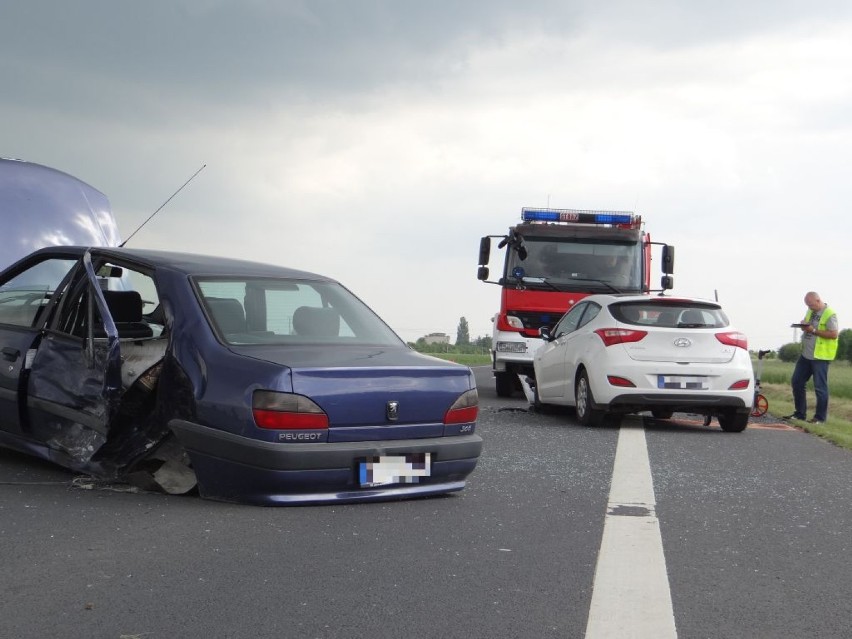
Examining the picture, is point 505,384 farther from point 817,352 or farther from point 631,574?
point 631,574

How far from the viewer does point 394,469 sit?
6.45 meters

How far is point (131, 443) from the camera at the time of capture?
659 cm

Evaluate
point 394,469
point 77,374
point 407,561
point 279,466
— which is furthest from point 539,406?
point 407,561

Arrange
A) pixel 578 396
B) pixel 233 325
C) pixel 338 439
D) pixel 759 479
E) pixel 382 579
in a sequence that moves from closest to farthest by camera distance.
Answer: pixel 382 579
pixel 338 439
pixel 233 325
pixel 759 479
pixel 578 396

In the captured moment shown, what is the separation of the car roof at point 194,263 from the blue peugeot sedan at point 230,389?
0.07 ft

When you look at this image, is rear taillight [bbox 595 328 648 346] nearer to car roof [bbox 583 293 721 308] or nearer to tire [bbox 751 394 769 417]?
car roof [bbox 583 293 721 308]

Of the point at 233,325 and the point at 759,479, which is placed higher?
the point at 233,325

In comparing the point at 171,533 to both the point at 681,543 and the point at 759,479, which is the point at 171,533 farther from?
the point at 759,479

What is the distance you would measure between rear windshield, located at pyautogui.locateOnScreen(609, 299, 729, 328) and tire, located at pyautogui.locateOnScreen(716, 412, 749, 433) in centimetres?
101

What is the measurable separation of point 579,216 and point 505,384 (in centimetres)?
300

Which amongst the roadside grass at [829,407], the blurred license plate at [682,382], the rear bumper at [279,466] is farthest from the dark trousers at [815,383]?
the rear bumper at [279,466]

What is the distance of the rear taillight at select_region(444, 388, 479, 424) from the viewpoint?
6691mm

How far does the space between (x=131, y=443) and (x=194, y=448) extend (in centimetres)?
57

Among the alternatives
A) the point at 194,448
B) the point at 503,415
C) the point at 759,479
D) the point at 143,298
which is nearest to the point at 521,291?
the point at 503,415
